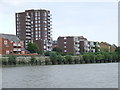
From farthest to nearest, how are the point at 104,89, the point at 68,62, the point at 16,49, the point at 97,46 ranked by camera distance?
the point at 97,46 < the point at 16,49 < the point at 68,62 < the point at 104,89

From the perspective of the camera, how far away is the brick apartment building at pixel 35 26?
109 metres

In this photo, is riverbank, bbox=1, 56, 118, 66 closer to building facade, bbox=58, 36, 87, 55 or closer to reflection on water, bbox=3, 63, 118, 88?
building facade, bbox=58, 36, 87, 55

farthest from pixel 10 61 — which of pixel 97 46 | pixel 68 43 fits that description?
pixel 97 46

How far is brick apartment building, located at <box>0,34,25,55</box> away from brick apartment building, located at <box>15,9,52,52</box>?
19063 millimetres

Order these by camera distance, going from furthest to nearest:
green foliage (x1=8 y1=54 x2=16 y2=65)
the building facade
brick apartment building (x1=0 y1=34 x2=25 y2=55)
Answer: the building facade → brick apartment building (x1=0 y1=34 x2=25 y2=55) → green foliage (x1=8 y1=54 x2=16 y2=65)

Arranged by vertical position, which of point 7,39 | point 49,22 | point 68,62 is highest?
point 49,22

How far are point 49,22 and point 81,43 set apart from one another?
17499mm

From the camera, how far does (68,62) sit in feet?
265

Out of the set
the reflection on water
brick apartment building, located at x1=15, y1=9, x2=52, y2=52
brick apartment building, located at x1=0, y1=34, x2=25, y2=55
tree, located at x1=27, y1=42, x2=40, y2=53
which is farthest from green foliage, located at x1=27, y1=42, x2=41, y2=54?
the reflection on water

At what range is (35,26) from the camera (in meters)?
110

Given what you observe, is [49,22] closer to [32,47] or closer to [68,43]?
[68,43]

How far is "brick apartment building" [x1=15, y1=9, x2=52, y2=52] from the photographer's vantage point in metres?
109

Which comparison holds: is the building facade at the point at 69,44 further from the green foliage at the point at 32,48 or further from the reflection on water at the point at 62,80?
the reflection on water at the point at 62,80

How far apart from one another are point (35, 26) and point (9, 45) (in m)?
28.5
